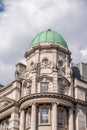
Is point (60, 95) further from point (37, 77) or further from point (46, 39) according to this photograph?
point (46, 39)

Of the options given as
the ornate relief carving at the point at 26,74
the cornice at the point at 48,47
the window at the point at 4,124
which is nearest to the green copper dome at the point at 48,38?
the cornice at the point at 48,47

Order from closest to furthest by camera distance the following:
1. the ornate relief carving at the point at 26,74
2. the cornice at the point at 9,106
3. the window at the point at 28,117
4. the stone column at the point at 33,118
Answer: the stone column at the point at 33,118
the window at the point at 28,117
the cornice at the point at 9,106
the ornate relief carving at the point at 26,74

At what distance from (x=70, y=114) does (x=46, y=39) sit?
1386 cm

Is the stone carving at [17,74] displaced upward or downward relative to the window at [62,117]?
upward

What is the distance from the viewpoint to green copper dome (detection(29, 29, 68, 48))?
205 feet

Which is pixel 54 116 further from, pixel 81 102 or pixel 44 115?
pixel 81 102

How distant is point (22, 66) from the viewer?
6669 cm

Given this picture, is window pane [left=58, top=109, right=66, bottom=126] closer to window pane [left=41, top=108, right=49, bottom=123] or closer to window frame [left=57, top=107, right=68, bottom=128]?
window frame [left=57, top=107, right=68, bottom=128]

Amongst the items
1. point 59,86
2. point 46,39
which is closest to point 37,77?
point 59,86

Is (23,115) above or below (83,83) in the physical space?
below

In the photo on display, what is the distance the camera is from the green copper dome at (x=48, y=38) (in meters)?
62.5

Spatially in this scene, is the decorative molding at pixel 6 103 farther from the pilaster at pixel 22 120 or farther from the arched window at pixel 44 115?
the arched window at pixel 44 115

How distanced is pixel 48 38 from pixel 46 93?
11166 millimetres

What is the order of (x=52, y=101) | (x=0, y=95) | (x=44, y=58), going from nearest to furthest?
1. (x=52, y=101)
2. (x=44, y=58)
3. (x=0, y=95)
